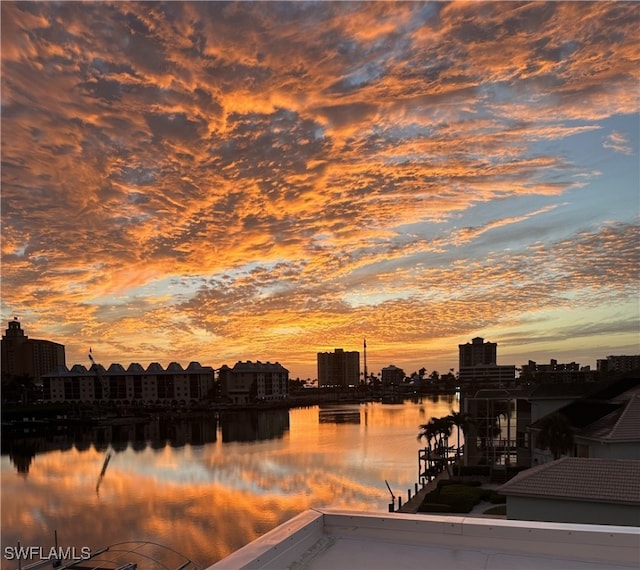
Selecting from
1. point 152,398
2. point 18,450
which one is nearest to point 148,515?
point 18,450

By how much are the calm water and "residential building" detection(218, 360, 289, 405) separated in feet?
264

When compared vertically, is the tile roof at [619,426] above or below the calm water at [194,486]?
above

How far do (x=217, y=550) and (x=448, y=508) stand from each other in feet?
37.6

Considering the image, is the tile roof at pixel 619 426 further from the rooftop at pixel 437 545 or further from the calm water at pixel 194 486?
the rooftop at pixel 437 545

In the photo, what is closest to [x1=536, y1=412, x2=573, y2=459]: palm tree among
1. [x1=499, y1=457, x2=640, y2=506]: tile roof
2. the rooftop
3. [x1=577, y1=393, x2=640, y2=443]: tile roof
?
[x1=577, y1=393, x2=640, y2=443]: tile roof

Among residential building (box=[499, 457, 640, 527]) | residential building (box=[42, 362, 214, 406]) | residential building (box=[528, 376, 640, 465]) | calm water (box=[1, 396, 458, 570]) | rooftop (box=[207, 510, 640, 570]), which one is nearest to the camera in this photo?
rooftop (box=[207, 510, 640, 570])

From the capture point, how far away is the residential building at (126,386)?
144875 mm

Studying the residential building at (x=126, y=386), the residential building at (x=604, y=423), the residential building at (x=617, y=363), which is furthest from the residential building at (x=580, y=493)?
the residential building at (x=617, y=363)

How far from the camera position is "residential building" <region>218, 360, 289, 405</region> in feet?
510

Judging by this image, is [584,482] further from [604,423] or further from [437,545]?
[437,545]

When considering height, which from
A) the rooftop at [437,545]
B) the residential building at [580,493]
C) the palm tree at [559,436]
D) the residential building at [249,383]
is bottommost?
the residential building at [249,383]

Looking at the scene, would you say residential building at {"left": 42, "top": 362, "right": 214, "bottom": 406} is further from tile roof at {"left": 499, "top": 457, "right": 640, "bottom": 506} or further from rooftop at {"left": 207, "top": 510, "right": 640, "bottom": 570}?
rooftop at {"left": 207, "top": 510, "right": 640, "bottom": 570}

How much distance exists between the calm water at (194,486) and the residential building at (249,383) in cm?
8041

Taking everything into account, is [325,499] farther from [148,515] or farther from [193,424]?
[193,424]
